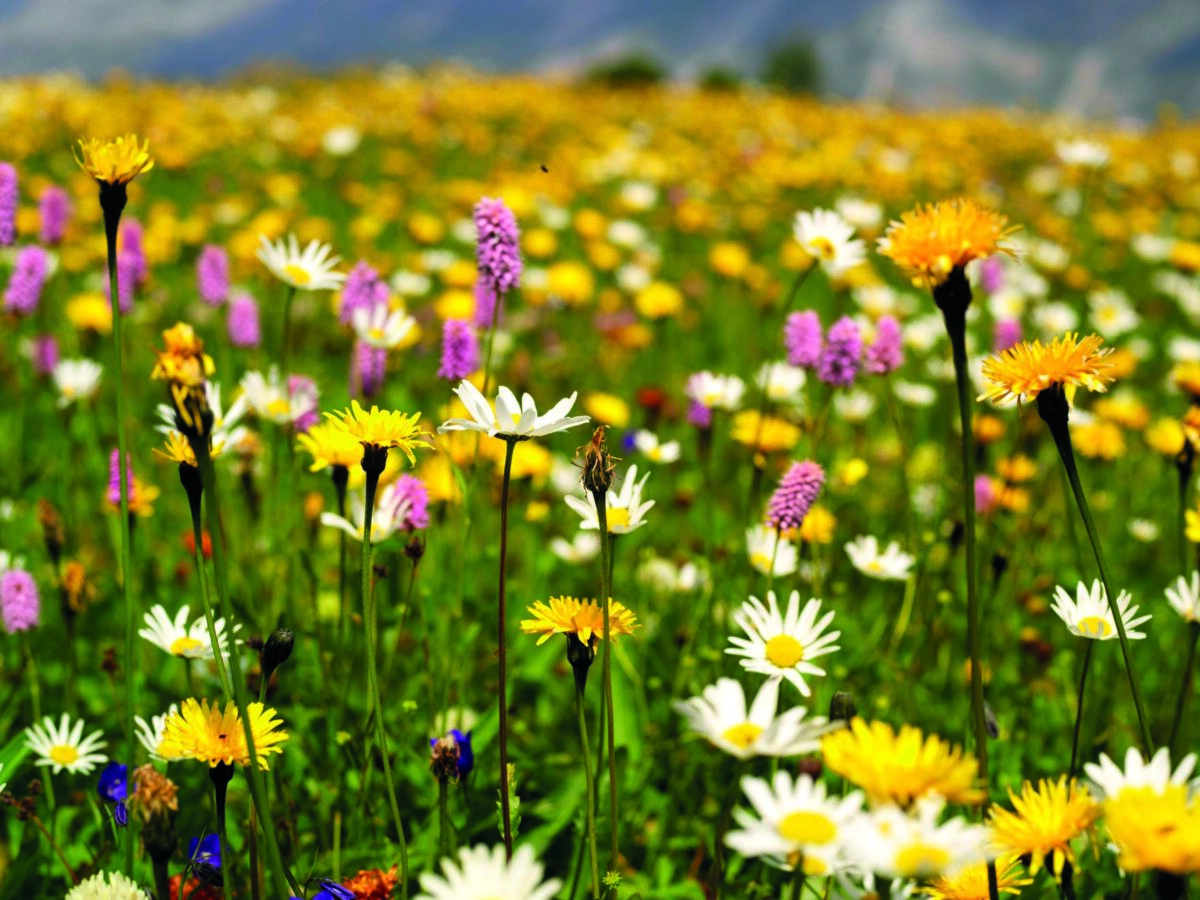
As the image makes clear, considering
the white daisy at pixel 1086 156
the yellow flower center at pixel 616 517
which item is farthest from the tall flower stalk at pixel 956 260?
the white daisy at pixel 1086 156

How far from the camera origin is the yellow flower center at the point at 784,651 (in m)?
1.33

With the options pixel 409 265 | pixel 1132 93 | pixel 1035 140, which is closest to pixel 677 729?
pixel 409 265

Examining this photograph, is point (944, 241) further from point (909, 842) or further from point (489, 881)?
point (489, 881)

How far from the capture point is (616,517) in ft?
5.28

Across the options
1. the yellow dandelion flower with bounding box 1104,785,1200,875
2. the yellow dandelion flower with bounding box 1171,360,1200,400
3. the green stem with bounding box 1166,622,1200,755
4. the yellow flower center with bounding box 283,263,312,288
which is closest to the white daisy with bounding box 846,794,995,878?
the yellow dandelion flower with bounding box 1104,785,1200,875

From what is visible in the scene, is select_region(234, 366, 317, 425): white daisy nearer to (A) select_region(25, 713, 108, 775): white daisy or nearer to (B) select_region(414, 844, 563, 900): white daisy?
(A) select_region(25, 713, 108, 775): white daisy

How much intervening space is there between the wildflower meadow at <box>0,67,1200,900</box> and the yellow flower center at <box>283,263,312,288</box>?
0.02 meters

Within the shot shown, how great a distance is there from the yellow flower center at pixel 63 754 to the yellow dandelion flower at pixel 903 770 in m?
1.30

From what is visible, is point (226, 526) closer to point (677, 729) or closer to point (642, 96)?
point (677, 729)

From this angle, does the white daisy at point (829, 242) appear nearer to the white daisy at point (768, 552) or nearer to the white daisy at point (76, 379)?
the white daisy at point (768, 552)

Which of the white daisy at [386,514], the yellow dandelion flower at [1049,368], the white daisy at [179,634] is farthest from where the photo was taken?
the white daisy at [386,514]

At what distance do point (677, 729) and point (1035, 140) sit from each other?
980 cm

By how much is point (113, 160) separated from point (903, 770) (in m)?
1.02

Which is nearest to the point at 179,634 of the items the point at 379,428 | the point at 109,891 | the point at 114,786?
the point at 114,786
